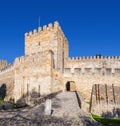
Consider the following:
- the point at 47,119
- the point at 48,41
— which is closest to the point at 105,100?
the point at 48,41

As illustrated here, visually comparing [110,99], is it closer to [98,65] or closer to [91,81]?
[91,81]

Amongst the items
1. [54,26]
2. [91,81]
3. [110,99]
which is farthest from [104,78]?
[54,26]

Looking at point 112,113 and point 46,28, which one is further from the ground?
point 46,28

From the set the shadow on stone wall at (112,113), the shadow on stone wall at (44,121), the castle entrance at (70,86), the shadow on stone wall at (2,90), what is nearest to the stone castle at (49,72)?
the castle entrance at (70,86)

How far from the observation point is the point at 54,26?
116 ft

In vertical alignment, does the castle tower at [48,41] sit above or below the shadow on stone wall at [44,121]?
above

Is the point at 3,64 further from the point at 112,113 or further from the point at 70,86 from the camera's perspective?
the point at 112,113

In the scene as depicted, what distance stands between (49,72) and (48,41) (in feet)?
22.7

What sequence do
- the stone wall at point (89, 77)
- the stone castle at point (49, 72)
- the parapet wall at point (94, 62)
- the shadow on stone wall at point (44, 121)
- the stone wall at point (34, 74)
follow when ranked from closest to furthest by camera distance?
the shadow on stone wall at point (44, 121), the stone wall at point (34, 74), the stone castle at point (49, 72), the stone wall at point (89, 77), the parapet wall at point (94, 62)

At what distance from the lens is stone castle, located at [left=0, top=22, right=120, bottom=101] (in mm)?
30391

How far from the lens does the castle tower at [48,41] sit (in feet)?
115

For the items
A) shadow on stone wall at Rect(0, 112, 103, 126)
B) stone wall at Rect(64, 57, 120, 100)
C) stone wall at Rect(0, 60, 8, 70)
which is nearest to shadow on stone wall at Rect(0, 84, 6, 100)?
stone wall at Rect(0, 60, 8, 70)

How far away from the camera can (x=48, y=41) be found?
35.8 meters

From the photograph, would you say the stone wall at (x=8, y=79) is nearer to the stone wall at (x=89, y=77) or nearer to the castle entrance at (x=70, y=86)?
the castle entrance at (x=70, y=86)
